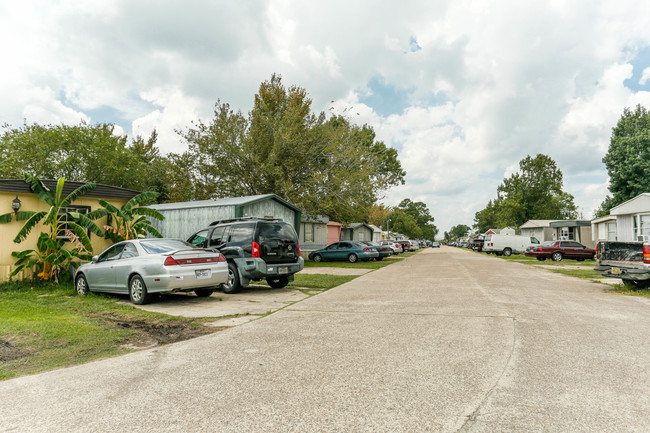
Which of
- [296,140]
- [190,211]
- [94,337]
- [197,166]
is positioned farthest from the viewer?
[197,166]

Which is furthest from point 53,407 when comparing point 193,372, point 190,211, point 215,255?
point 190,211

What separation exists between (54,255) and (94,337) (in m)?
7.69

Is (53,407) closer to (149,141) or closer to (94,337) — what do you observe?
(94,337)

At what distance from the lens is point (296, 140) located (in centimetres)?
2650

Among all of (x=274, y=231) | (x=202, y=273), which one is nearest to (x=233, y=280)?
(x=274, y=231)

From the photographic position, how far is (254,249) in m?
11.3

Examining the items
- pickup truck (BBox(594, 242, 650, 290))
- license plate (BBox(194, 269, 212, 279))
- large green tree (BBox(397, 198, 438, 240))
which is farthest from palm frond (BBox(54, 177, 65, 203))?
large green tree (BBox(397, 198, 438, 240))

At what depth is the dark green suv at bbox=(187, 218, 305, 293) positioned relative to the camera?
37.2ft

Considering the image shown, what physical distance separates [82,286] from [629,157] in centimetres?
4631

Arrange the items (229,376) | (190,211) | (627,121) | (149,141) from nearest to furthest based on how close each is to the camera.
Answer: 1. (229,376)
2. (190,211)
3. (627,121)
4. (149,141)

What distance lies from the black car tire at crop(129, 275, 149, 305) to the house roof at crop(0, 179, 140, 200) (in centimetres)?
606

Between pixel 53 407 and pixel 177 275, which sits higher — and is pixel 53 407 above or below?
below

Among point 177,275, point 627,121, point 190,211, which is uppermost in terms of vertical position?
point 627,121

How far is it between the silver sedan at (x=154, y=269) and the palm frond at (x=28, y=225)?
3.26 m
